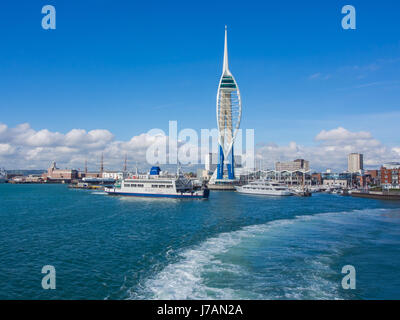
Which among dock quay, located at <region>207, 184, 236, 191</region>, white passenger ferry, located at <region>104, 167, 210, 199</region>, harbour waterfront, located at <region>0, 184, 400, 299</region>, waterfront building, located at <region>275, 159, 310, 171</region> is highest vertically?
waterfront building, located at <region>275, 159, 310, 171</region>

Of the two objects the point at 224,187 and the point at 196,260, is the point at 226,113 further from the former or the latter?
the point at 196,260

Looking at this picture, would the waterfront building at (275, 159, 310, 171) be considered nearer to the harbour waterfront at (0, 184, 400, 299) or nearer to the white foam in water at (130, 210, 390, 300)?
the harbour waterfront at (0, 184, 400, 299)

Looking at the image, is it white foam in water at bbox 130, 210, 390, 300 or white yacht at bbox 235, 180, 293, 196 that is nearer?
white foam in water at bbox 130, 210, 390, 300

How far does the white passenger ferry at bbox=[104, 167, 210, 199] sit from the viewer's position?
156ft

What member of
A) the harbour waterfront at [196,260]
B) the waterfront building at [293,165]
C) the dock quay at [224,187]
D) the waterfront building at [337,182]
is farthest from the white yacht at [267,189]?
the waterfront building at [293,165]

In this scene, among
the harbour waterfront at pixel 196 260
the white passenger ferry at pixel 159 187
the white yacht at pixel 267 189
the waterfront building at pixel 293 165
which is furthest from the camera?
the waterfront building at pixel 293 165

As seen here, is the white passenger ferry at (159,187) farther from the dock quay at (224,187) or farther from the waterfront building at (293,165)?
the waterfront building at (293,165)

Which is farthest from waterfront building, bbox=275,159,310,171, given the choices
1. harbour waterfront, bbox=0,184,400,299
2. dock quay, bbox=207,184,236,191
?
harbour waterfront, bbox=0,184,400,299

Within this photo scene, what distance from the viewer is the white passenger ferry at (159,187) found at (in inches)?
1874

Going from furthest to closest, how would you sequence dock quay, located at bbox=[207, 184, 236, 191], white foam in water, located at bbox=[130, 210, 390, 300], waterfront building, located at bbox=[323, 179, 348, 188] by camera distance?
waterfront building, located at bbox=[323, 179, 348, 188] → dock quay, located at bbox=[207, 184, 236, 191] → white foam in water, located at bbox=[130, 210, 390, 300]

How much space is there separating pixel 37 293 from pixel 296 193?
64.4 m

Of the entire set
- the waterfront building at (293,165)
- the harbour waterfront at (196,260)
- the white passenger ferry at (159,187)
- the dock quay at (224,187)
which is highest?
the waterfront building at (293,165)

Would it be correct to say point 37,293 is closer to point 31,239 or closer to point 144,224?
point 31,239

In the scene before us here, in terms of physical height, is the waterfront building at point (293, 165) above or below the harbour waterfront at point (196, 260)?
above
